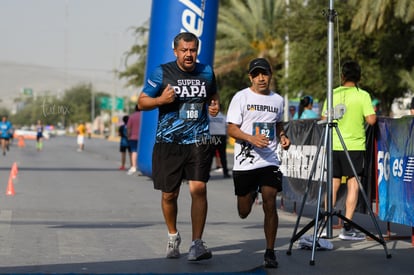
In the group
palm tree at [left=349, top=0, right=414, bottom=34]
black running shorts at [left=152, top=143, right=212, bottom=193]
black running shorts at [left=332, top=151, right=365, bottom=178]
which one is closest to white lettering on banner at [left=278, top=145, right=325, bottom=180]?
black running shorts at [left=332, top=151, right=365, bottom=178]

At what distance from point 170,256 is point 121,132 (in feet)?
54.5

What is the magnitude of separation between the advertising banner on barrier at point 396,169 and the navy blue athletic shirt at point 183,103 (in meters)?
2.27

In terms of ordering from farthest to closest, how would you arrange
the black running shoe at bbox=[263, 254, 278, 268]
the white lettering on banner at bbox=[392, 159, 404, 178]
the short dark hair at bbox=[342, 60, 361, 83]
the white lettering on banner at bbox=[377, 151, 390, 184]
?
1. the short dark hair at bbox=[342, 60, 361, 83]
2. the white lettering on banner at bbox=[377, 151, 390, 184]
3. the white lettering on banner at bbox=[392, 159, 404, 178]
4. the black running shoe at bbox=[263, 254, 278, 268]

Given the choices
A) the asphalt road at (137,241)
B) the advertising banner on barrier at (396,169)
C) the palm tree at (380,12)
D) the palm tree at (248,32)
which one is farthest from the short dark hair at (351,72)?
the palm tree at (248,32)

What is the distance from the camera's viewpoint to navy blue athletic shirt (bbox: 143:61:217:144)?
8133mm

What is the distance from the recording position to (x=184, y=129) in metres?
8.18

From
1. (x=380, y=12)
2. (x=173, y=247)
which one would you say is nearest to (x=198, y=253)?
(x=173, y=247)

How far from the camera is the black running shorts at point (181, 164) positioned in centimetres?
818

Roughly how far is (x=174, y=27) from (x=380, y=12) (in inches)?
467

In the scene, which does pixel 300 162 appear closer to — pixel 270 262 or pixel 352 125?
pixel 352 125

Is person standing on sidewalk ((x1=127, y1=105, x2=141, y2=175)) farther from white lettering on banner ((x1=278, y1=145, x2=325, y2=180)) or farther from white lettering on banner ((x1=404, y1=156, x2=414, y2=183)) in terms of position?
white lettering on banner ((x1=404, y1=156, x2=414, y2=183))

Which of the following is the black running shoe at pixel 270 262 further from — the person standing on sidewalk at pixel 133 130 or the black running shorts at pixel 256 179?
the person standing on sidewalk at pixel 133 130

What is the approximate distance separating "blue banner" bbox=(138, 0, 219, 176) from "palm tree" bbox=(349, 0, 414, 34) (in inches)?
420

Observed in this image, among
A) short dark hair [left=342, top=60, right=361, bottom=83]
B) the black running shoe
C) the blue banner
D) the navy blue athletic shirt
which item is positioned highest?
the blue banner
